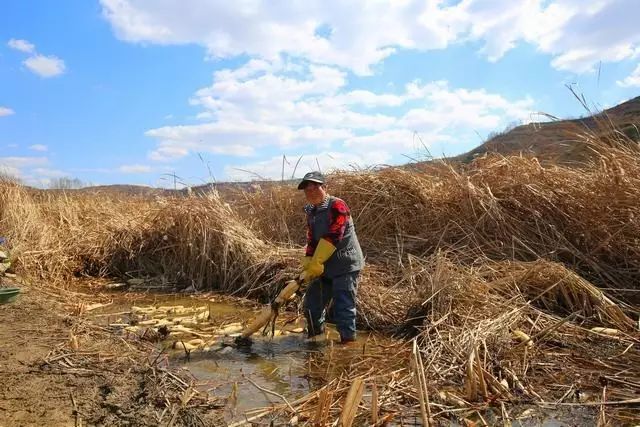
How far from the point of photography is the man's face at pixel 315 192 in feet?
16.4

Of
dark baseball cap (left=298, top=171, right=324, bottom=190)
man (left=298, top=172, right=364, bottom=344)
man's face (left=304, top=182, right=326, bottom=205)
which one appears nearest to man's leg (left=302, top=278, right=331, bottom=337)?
man (left=298, top=172, right=364, bottom=344)

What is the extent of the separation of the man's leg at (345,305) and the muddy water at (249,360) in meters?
0.18

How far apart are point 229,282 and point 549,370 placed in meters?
5.01

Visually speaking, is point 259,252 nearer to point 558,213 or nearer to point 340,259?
point 340,259

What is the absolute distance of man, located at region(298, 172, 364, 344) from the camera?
490 cm

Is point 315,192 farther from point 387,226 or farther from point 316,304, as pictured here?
point 387,226

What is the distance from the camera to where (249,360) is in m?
4.68

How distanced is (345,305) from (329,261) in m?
0.46

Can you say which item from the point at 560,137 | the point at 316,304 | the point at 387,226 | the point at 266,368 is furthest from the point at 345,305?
the point at 560,137

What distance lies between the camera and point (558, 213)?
22.5 feet

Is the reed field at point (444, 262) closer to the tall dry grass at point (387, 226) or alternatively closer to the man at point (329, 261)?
the tall dry grass at point (387, 226)

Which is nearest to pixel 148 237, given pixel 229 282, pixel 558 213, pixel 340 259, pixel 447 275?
pixel 229 282

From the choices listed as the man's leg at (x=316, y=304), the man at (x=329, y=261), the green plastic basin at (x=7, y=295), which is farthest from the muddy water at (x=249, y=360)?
the green plastic basin at (x=7, y=295)

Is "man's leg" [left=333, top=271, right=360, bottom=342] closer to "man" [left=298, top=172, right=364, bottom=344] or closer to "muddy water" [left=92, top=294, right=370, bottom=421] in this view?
"man" [left=298, top=172, right=364, bottom=344]
